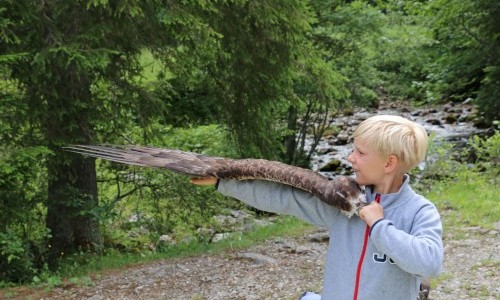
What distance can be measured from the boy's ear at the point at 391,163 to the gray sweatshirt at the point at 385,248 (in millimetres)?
108

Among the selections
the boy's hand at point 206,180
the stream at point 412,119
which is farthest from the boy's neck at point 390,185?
the stream at point 412,119

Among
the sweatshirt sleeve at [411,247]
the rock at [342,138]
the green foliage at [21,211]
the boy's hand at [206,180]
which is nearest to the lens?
the sweatshirt sleeve at [411,247]

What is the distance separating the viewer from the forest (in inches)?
230

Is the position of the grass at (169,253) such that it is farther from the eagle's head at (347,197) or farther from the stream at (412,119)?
the stream at (412,119)

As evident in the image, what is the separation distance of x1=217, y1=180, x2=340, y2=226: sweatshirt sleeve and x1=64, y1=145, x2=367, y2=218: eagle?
0.13 feet

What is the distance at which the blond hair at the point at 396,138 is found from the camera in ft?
7.25

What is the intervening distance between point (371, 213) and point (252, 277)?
4105mm

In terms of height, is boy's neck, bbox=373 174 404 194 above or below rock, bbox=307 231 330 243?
above

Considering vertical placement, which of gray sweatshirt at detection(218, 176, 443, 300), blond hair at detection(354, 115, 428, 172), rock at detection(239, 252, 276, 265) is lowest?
rock at detection(239, 252, 276, 265)

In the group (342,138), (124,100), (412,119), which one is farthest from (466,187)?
(412,119)

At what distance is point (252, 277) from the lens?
20.2 feet

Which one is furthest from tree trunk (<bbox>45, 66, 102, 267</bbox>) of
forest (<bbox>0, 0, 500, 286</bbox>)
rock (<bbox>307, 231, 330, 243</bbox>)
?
rock (<bbox>307, 231, 330, 243</bbox>)

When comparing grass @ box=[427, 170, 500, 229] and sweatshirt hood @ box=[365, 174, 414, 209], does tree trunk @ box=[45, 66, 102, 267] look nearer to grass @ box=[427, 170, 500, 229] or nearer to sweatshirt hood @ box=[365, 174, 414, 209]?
sweatshirt hood @ box=[365, 174, 414, 209]

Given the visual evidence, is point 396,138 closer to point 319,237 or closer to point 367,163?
point 367,163
